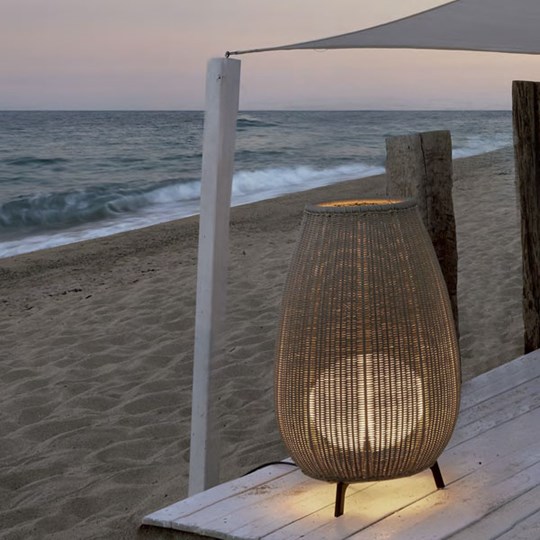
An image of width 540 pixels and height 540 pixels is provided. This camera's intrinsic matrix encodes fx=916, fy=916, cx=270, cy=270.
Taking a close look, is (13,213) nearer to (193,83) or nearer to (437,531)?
(437,531)

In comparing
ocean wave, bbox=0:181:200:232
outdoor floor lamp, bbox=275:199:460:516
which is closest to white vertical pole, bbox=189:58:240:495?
outdoor floor lamp, bbox=275:199:460:516

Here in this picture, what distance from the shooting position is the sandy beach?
3.39 m

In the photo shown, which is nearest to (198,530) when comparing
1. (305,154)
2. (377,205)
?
(377,205)

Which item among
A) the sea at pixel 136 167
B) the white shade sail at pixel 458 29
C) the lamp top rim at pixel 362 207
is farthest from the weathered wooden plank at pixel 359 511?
the sea at pixel 136 167

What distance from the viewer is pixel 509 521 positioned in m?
2.06

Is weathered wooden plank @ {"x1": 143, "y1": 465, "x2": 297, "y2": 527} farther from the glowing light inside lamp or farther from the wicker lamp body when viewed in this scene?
the glowing light inside lamp

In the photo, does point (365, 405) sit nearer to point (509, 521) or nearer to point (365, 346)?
point (365, 346)

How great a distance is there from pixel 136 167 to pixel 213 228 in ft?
63.5

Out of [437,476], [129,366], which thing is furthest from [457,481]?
[129,366]

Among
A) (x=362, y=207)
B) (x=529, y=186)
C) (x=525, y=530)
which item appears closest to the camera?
(x=525, y=530)

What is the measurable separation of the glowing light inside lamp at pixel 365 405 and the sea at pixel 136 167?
8546 mm

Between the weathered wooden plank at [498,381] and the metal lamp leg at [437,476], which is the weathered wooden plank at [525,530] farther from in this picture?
the weathered wooden plank at [498,381]

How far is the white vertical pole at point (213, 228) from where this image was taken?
8.29 ft

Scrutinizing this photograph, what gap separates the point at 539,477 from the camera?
2.30 metres
